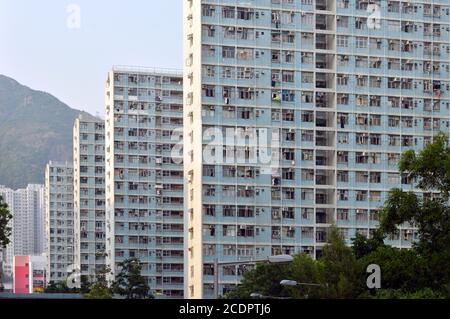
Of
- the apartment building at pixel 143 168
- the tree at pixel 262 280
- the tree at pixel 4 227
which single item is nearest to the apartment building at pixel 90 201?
the apartment building at pixel 143 168

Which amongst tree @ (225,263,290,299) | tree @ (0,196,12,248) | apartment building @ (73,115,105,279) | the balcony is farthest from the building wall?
the balcony

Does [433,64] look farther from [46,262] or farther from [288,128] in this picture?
[46,262]

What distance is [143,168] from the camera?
274 inches

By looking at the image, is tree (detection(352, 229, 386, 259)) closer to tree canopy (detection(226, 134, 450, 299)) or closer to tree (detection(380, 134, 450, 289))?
tree canopy (detection(226, 134, 450, 299))

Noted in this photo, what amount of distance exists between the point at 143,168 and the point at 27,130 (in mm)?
3264

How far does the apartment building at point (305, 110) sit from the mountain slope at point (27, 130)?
501 centimetres

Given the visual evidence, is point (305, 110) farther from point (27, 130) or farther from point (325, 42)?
point (27, 130)

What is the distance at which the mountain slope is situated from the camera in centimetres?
343

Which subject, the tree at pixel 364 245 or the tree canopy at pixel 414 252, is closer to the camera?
the tree canopy at pixel 414 252

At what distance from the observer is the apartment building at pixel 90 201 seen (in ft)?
20.4

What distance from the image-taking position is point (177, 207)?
29.0 ft

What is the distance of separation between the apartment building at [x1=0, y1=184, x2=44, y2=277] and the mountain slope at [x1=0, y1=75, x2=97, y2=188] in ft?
1.84

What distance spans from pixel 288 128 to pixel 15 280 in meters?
7.12

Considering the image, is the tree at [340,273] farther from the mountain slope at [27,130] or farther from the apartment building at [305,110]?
the apartment building at [305,110]
